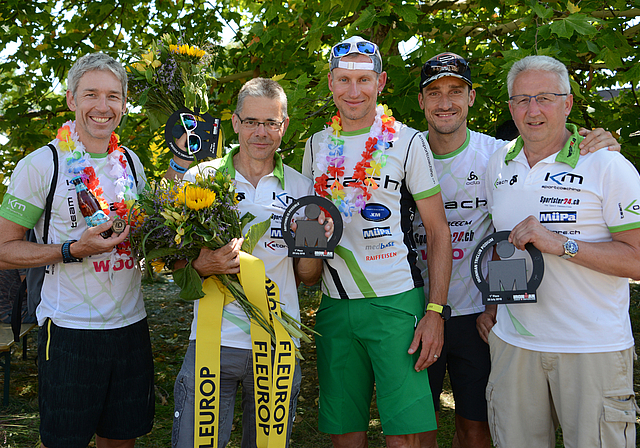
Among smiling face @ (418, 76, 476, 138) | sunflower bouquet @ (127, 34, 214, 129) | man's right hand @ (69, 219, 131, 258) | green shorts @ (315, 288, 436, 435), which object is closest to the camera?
man's right hand @ (69, 219, 131, 258)

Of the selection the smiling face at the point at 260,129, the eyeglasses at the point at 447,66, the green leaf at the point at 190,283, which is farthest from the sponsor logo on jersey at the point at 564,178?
the green leaf at the point at 190,283

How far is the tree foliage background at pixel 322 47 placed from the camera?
3.89m

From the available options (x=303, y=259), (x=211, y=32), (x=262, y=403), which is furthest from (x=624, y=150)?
(x=211, y=32)

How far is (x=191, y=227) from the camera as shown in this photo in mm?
2570

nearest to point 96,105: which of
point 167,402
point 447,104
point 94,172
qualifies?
point 94,172

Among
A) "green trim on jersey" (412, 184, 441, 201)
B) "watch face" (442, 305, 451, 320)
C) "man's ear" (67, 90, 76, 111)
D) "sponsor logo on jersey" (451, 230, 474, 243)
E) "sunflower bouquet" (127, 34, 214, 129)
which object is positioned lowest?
"watch face" (442, 305, 451, 320)

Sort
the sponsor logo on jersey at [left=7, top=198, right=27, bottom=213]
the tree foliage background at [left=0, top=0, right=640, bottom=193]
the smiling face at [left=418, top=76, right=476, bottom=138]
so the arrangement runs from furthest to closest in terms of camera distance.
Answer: the tree foliage background at [left=0, top=0, right=640, bottom=193]
the smiling face at [left=418, top=76, right=476, bottom=138]
the sponsor logo on jersey at [left=7, top=198, right=27, bottom=213]

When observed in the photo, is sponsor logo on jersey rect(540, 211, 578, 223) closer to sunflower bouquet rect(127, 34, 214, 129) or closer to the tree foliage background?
the tree foliage background

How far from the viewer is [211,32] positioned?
6.42 meters

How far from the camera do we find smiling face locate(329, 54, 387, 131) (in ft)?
9.71

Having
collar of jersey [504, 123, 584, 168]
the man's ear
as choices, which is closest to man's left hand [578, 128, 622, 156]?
collar of jersey [504, 123, 584, 168]

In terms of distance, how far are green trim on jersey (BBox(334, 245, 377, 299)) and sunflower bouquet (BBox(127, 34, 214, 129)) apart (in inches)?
49.0

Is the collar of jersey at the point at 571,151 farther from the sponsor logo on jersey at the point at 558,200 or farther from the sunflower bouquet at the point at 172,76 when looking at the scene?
the sunflower bouquet at the point at 172,76

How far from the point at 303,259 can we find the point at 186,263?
2.08 ft
